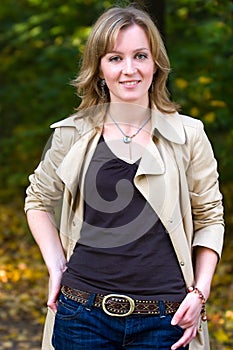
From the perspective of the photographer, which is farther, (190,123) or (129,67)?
(190,123)

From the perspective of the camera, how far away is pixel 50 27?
25.6 feet

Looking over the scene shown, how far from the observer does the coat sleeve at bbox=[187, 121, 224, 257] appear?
256cm

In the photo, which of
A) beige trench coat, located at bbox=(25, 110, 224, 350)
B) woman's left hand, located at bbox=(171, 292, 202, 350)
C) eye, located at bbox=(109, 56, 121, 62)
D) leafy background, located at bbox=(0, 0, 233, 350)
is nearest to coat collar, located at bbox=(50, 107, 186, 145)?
beige trench coat, located at bbox=(25, 110, 224, 350)

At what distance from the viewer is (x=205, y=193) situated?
2.57 metres

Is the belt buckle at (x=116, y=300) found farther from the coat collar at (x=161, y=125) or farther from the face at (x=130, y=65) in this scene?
the face at (x=130, y=65)

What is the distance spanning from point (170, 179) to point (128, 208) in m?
0.18

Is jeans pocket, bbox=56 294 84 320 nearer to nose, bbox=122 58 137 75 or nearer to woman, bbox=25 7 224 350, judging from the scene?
woman, bbox=25 7 224 350

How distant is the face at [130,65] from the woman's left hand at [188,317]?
72cm

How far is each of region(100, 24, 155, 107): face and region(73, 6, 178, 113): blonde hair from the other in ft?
0.07

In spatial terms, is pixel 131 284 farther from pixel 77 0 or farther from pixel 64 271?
pixel 77 0

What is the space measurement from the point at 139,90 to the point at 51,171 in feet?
1.50

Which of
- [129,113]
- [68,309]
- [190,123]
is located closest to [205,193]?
[190,123]

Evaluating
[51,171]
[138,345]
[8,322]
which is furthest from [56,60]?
[138,345]

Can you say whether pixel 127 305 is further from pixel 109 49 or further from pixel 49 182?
pixel 109 49
